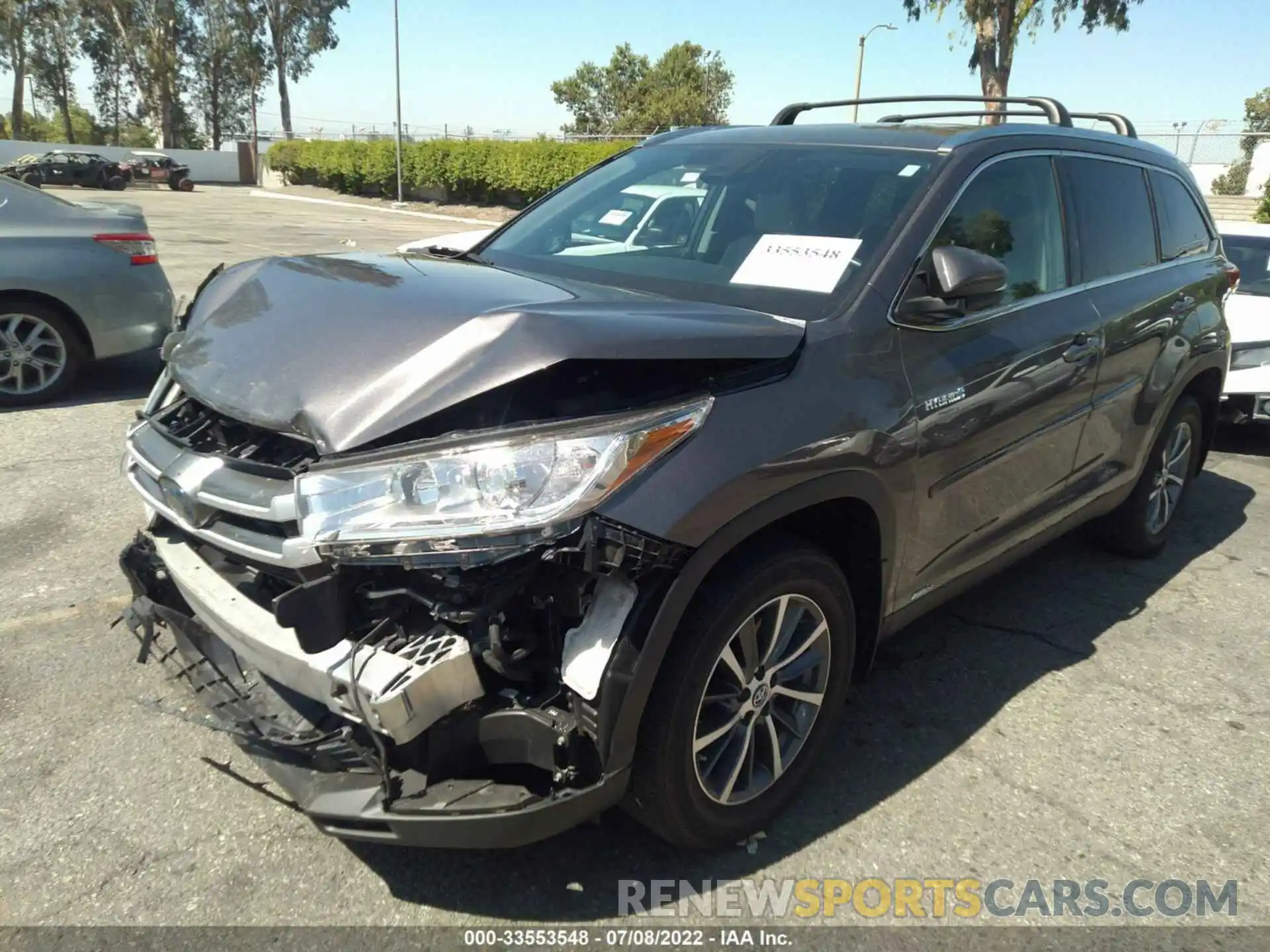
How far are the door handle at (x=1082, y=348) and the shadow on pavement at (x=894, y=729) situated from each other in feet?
3.72

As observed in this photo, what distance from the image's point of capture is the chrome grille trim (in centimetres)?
216

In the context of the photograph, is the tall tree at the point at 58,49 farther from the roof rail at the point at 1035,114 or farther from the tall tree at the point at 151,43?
the roof rail at the point at 1035,114

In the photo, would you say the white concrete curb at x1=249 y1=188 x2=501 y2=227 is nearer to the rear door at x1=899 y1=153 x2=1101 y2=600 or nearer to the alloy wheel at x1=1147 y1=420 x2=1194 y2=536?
the alloy wheel at x1=1147 y1=420 x2=1194 y2=536

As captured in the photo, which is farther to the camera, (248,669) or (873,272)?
(873,272)

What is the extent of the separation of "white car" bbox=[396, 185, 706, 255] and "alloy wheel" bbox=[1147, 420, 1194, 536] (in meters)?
2.63

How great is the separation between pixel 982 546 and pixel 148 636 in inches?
102

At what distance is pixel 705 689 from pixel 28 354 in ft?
19.5

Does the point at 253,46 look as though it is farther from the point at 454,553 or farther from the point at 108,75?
the point at 454,553

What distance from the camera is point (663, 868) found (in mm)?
2557

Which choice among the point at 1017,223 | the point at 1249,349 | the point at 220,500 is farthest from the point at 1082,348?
the point at 1249,349

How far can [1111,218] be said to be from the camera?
157 inches

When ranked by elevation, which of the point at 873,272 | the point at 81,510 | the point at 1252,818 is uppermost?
the point at 873,272

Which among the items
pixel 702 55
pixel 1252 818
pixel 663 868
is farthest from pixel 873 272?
pixel 702 55

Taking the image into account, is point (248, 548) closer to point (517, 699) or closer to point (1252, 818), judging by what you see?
point (517, 699)
